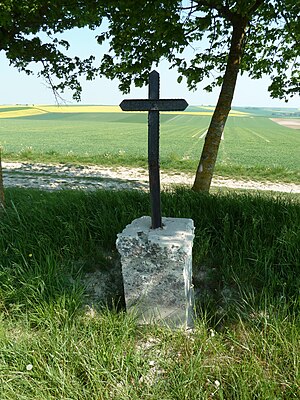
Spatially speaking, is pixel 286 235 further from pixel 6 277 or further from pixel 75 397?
pixel 6 277

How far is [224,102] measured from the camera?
6359 millimetres

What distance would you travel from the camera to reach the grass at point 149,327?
215 cm

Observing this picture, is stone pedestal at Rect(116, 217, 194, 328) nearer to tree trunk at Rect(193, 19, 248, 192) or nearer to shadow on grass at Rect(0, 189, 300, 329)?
shadow on grass at Rect(0, 189, 300, 329)

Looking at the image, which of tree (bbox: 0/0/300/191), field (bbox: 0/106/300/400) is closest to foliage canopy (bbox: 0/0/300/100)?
tree (bbox: 0/0/300/191)

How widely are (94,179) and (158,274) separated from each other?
29.6 ft

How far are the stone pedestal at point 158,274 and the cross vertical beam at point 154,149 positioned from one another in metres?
0.18

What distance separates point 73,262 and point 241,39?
5485mm

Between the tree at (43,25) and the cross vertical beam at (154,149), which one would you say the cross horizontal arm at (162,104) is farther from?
the tree at (43,25)

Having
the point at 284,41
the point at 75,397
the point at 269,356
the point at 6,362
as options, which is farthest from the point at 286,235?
the point at 284,41

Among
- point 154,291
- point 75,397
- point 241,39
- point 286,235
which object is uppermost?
point 241,39

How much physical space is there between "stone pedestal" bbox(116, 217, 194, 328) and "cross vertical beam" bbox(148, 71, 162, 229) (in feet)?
0.58

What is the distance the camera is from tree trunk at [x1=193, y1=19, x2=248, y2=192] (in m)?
6.23

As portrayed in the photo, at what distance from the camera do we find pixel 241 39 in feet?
20.5

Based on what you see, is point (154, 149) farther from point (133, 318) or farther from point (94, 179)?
point (94, 179)
